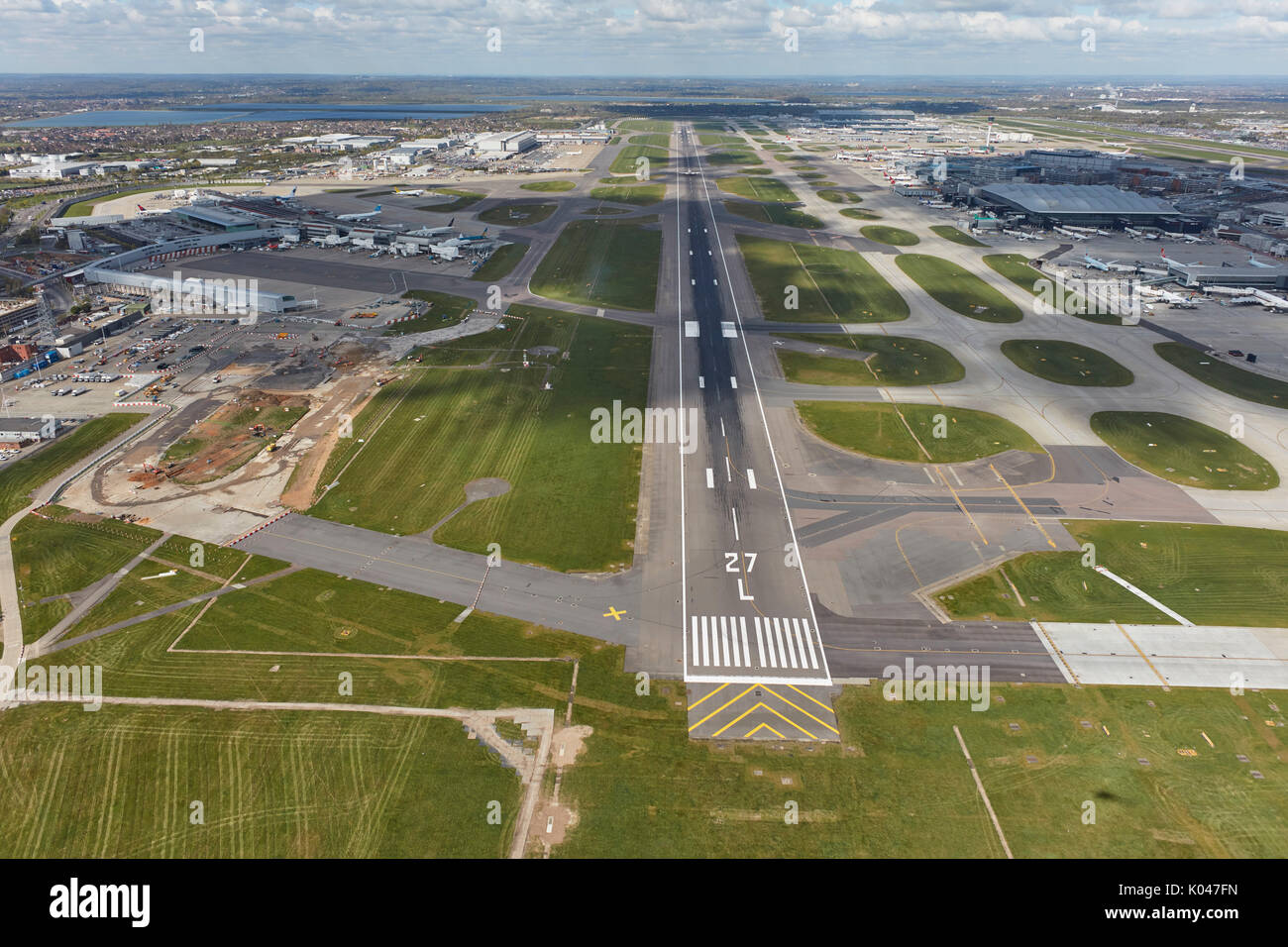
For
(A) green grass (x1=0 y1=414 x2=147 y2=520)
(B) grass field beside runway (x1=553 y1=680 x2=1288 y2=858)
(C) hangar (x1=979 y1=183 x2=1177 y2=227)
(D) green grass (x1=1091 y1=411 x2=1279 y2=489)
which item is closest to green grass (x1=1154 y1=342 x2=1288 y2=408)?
(D) green grass (x1=1091 y1=411 x2=1279 y2=489)

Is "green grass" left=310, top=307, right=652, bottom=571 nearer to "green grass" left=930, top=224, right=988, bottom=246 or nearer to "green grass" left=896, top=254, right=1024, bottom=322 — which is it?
"green grass" left=896, top=254, right=1024, bottom=322

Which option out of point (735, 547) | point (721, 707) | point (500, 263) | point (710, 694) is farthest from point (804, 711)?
point (500, 263)

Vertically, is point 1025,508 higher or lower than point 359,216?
lower

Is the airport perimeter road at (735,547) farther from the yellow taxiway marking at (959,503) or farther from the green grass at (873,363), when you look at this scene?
the yellow taxiway marking at (959,503)

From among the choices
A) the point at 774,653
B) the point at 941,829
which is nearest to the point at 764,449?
the point at 774,653

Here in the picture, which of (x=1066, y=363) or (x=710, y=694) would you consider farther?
(x=1066, y=363)

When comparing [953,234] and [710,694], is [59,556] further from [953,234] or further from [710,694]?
[953,234]

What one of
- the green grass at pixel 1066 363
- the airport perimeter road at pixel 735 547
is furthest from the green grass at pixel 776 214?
the airport perimeter road at pixel 735 547
